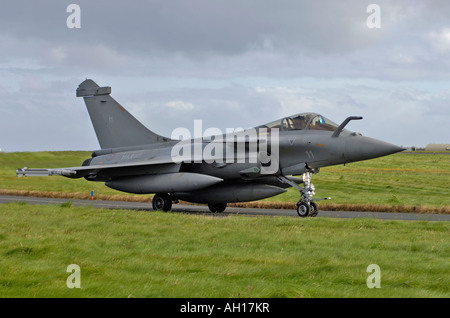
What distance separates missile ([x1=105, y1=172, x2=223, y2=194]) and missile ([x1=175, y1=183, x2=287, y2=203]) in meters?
1.02

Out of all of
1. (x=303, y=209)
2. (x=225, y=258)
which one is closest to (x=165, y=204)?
(x=303, y=209)

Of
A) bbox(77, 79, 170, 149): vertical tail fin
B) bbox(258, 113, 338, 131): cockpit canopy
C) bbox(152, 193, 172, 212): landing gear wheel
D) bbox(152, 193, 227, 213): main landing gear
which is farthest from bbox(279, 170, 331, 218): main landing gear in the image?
bbox(77, 79, 170, 149): vertical tail fin

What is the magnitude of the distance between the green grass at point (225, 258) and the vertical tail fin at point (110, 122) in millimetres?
8422

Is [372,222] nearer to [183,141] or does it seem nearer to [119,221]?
[119,221]

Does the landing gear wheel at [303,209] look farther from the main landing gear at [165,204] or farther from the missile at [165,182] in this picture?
the main landing gear at [165,204]

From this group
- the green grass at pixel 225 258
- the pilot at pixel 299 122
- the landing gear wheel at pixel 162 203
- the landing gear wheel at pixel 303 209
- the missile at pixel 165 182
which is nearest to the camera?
the green grass at pixel 225 258

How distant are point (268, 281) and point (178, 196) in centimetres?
1400

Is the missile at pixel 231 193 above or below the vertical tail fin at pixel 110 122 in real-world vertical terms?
below

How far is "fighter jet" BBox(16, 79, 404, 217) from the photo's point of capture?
58.2 feet

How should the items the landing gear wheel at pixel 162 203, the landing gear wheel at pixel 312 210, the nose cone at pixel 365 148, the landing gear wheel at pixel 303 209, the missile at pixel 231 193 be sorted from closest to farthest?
the nose cone at pixel 365 148, the landing gear wheel at pixel 303 209, the landing gear wheel at pixel 312 210, the missile at pixel 231 193, the landing gear wheel at pixel 162 203

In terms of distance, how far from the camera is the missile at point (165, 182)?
63.0ft

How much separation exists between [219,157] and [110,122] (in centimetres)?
626

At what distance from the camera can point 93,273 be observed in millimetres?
7699

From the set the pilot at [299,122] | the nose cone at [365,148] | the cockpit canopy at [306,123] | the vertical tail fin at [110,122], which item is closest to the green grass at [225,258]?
the nose cone at [365,148]
